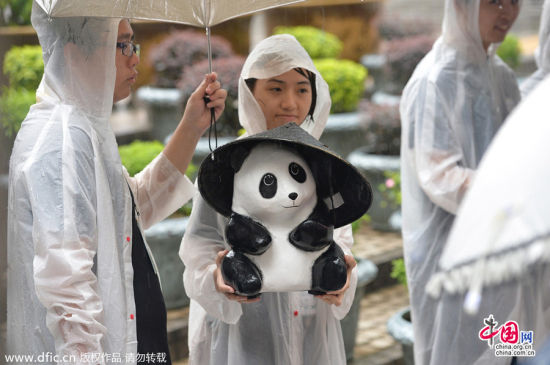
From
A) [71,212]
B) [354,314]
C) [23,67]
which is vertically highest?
[23,67]

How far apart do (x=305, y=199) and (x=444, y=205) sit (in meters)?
0.71

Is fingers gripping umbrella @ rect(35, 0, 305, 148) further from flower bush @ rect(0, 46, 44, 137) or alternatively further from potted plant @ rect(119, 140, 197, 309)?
potted plant @ rect(119, 140, 197, 309)

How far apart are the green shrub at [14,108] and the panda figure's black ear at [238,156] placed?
2.10ft

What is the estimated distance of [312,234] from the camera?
1.88 metres

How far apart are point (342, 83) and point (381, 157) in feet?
2.26

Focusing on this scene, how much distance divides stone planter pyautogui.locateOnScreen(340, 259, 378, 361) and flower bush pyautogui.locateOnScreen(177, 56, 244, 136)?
85cm

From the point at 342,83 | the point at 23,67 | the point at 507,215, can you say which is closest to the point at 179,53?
the point at 23,67

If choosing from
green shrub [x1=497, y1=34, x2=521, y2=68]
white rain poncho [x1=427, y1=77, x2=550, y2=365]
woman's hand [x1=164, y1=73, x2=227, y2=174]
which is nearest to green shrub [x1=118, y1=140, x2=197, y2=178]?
woman's hand [x1=164, y1=73, x2=227, y2=174]

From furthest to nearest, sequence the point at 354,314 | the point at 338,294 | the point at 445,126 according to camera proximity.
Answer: the point at 354,314
the point at 445,126
the point at 338,294

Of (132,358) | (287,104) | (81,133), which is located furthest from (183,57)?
(132,358)

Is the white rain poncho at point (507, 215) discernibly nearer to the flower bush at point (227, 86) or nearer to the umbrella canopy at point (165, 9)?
the umbrella canopy at point (165, 9)

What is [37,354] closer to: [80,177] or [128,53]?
[80,177]

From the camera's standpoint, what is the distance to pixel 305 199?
74.6 inches

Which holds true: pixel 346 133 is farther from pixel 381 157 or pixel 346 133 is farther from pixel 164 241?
pixel 164 241
